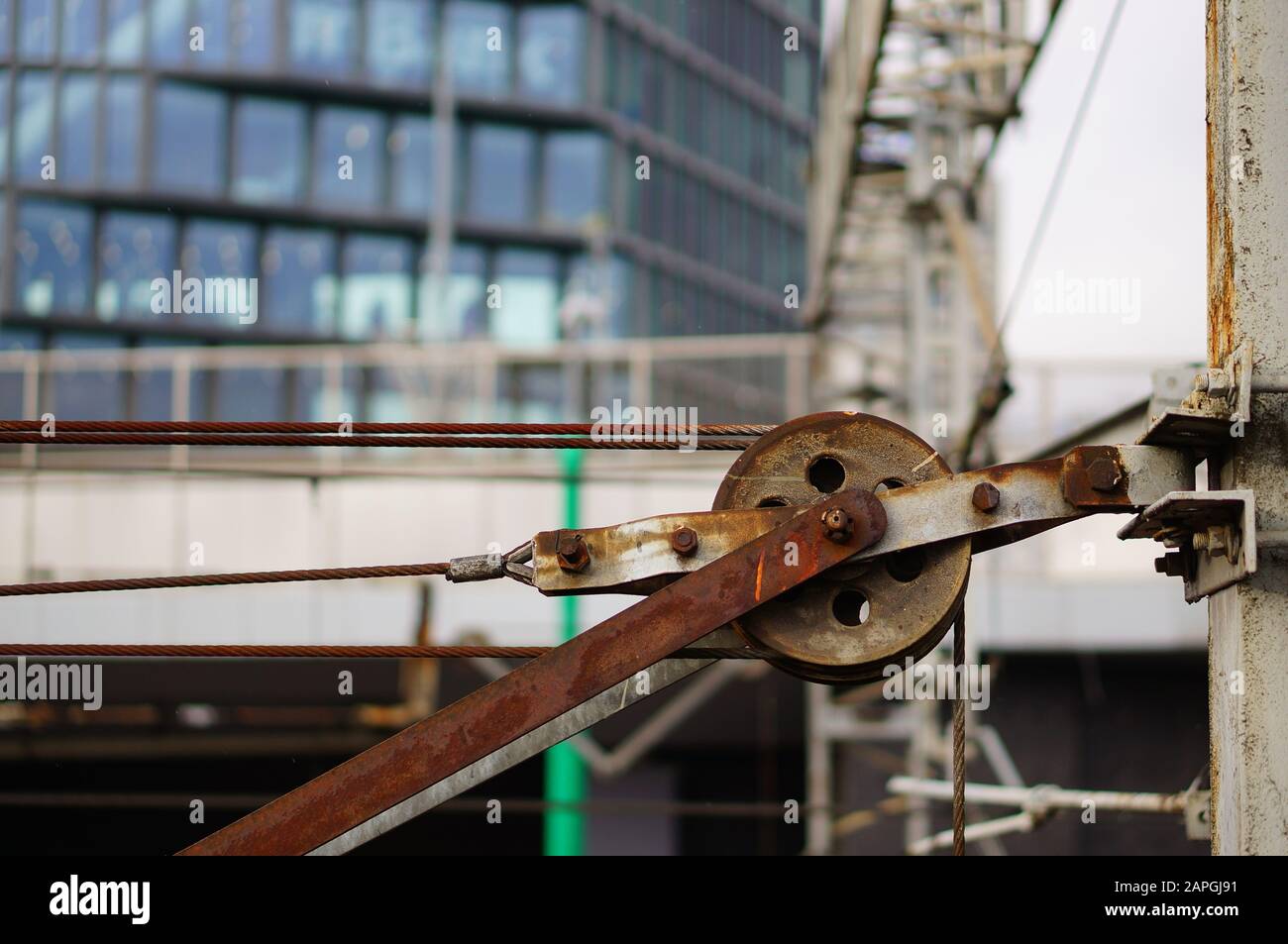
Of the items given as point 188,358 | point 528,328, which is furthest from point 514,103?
point 188,358

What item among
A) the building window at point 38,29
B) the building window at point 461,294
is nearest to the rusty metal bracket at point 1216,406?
the building window at point 38,29

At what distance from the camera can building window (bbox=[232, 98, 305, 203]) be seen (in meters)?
33.3

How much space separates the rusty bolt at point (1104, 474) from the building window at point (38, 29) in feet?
89.9

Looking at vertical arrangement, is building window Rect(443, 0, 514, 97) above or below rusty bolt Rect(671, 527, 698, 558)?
above

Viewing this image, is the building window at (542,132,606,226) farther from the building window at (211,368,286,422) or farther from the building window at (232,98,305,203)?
the building window at (211,368,286,422)

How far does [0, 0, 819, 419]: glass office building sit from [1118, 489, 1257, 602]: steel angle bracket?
2358 cm

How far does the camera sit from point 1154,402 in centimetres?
327

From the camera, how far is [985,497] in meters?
3.25

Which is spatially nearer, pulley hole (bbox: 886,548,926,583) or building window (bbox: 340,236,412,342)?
pulley hole (bbox: 886,548,926,583)

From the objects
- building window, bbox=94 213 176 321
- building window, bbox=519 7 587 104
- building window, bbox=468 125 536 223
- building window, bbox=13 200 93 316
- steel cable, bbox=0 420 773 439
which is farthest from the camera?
building window, bbox=519 7 587 104

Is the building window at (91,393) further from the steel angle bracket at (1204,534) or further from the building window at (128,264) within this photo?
the steel angle bracket at (1204,534)

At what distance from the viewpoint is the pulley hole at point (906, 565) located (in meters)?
3.33

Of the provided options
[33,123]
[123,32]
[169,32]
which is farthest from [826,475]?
[169,32]

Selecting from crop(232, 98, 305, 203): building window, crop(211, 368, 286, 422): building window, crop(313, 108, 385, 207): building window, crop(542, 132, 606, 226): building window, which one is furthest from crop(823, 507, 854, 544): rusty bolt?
crop(542, 132, 606, 226): building window
